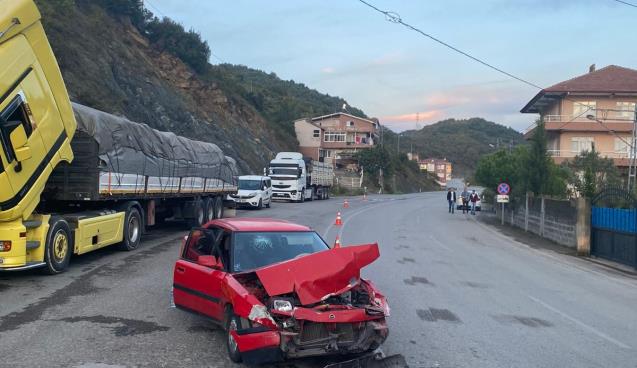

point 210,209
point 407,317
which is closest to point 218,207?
point 210,209

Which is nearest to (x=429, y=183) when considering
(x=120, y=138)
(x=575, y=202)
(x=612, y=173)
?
(x=612, y=173)

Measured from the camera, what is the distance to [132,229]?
15.9 metres

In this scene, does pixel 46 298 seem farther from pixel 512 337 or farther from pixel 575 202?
pixel 575 202

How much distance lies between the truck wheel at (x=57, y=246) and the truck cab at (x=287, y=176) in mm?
33239

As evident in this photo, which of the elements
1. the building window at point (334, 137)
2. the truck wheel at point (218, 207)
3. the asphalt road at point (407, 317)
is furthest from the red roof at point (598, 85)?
the building window at point (334, 137)

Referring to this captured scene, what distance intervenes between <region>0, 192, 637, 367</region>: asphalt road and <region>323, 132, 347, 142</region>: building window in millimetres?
86309

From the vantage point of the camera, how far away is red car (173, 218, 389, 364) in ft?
18.9

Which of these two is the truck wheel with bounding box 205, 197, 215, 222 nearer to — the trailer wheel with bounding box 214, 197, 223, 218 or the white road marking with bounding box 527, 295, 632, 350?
the trailer wheel with bounding box 214, 197, 223, 218

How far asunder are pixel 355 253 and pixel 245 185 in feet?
96.9

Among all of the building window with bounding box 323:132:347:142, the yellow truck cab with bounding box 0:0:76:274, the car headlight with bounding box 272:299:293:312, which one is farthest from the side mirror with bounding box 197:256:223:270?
the building window with bounding box 323:132:347:142

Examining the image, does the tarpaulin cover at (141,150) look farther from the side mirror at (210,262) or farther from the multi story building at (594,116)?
the multi story building at (594,116)

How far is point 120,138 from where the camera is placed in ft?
48.9

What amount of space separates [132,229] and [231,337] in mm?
10325

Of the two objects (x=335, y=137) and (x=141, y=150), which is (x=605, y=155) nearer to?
(x=141, y=150)
